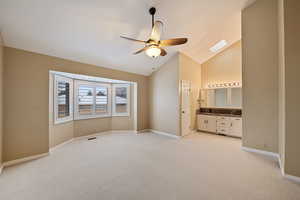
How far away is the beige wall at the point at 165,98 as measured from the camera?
449 cm

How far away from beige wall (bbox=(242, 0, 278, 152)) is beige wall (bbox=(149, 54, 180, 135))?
196 centimetres

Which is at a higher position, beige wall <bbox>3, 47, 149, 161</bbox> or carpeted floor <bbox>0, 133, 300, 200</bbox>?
beige wall <bbox>3, 47, 149, 161</bbox>

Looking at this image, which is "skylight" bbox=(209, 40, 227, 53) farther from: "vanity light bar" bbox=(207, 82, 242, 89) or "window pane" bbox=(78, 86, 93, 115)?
"window pane" bbox=(78, 86, 93, 115)

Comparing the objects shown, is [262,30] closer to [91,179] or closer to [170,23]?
[170,23]

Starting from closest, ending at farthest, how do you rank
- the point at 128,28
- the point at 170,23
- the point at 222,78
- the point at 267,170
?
1. the point at 267,170
2. the point at 128,28
3. the point at 170,23
4. the point at 222,78

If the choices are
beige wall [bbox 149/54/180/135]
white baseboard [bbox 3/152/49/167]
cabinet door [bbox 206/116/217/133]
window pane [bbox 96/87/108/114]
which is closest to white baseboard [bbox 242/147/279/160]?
cabinet door [bbox 206/116/217/133]

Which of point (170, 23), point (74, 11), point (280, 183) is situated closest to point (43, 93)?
point (74, 11)

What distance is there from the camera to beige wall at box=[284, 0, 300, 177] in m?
2.08

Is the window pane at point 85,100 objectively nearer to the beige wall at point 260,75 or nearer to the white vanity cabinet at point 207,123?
the white vanity cabinet at point 207,123

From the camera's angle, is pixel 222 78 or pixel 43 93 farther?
pixel 222 78

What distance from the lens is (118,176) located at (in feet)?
7.23

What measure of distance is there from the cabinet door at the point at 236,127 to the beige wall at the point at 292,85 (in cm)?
230

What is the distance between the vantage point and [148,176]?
221 centimetres

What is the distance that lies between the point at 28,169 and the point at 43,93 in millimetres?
1613
